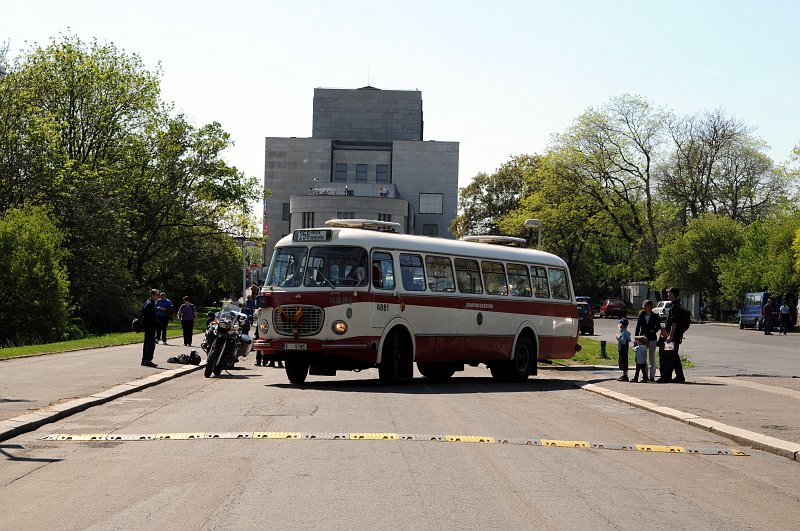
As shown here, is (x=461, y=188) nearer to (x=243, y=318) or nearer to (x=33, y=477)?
(x=243, y=318)

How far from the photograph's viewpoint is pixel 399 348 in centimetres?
2219

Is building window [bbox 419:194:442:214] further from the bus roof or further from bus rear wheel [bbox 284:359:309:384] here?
bus rear wheel [bbox 284:359:309:384]

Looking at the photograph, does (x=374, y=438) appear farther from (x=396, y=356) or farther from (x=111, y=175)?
(x=111, y=175)

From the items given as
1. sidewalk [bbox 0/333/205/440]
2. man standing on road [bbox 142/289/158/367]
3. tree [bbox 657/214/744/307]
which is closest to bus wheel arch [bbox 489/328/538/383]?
sidewalk [bbox 0/333/205/440]

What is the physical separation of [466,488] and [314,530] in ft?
7.37

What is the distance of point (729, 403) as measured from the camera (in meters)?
18.8

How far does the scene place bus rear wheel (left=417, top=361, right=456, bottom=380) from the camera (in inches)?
991

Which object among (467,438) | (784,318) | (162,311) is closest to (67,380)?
(467,438)

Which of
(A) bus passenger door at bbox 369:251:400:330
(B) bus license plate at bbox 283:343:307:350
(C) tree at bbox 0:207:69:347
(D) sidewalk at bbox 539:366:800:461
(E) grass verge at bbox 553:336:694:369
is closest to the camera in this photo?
(D) sidewalk at bbox 539:366:800:461

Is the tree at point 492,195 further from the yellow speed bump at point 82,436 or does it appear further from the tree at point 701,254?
the yellow speed bump at point 82,436

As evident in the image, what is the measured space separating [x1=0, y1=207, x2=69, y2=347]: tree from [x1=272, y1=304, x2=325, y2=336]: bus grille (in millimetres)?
25764

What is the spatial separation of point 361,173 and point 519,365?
101830 millimetres

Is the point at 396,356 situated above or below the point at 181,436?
above

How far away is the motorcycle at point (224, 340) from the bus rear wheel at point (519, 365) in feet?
19.1
